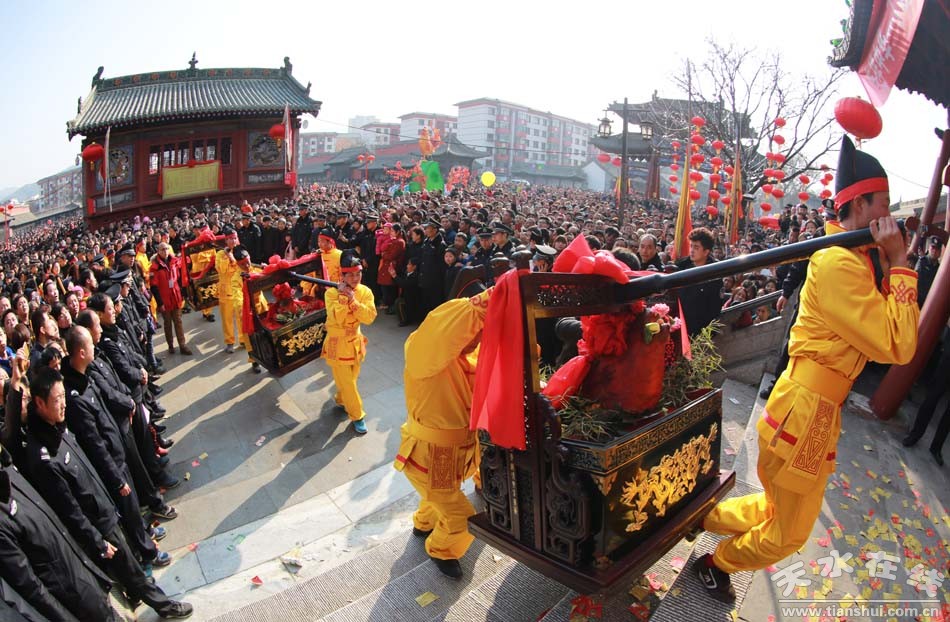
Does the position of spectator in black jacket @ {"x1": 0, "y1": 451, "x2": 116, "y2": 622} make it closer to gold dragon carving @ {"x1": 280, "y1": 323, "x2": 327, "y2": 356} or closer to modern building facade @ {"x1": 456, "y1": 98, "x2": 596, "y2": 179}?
gold dragon carving @ {"x1": 280, "y1": 323, "x2": 327, "y2": 356}

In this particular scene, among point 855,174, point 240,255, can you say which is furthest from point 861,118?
point 240,255

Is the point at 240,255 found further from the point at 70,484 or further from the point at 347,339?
the point at 70,484

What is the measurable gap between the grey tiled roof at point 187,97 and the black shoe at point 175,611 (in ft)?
74.1

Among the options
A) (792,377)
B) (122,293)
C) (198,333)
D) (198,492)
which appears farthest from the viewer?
(198,333)

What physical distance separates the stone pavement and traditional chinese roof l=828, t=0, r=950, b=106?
11.3ft

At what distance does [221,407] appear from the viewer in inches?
294

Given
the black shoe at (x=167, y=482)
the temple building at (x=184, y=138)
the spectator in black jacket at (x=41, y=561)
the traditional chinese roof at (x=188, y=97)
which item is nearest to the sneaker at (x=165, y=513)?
the black shoe at (x=167, y=482)

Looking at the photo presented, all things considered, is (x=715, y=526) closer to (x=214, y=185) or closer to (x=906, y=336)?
(x=906, y=336)

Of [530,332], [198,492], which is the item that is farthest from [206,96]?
[530,332]

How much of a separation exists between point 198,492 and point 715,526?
4.88 m

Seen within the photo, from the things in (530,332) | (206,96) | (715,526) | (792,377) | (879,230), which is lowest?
(715,526)

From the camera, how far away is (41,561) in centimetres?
287

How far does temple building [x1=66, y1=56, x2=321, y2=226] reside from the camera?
21.7 m

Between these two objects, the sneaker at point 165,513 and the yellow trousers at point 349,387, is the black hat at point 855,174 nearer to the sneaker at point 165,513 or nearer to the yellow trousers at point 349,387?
the yellow trousers at point 349,387
